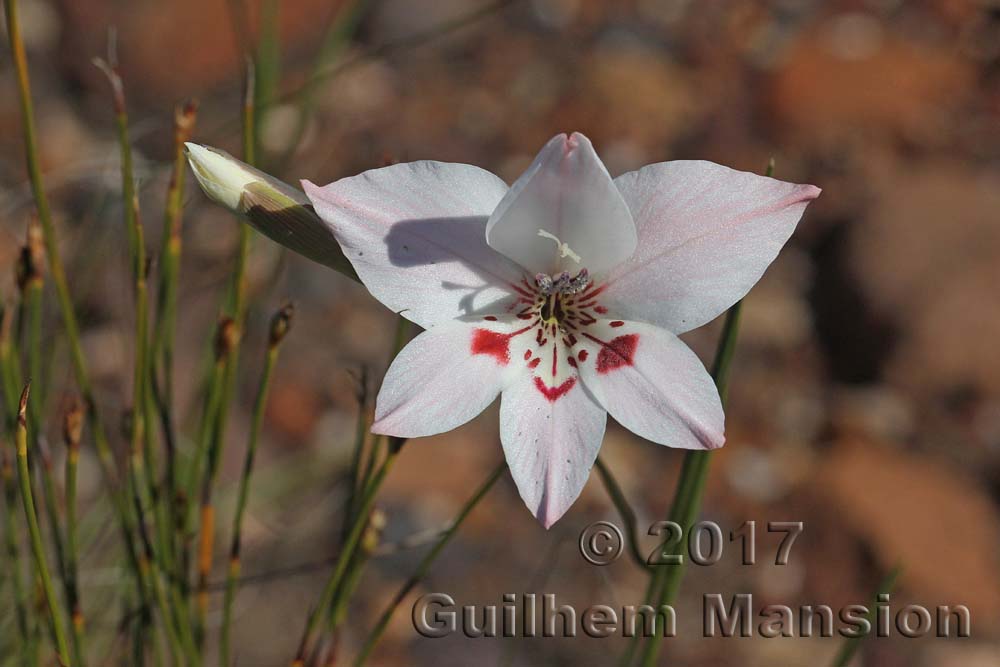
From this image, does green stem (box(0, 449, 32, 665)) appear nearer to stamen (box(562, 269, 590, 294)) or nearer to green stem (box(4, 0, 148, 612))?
green stem (box(4, 0, 148, 612))

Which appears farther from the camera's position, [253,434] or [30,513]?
[253,434]

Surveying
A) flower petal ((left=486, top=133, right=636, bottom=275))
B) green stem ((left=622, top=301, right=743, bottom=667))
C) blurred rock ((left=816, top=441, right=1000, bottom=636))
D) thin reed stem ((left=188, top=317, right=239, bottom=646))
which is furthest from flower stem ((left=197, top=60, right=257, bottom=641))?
blurred rock ((left=816, top=441, right=1000, bottom=636))

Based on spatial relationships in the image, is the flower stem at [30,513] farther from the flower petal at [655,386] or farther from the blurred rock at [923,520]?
the blurred rock at [923,520]

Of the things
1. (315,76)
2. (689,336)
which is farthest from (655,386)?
(689,336)

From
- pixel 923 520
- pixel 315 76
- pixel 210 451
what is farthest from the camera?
pixel 923 520

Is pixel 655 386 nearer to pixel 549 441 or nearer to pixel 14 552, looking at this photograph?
pixel 549 441

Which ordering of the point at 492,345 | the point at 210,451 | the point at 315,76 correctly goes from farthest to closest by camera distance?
the point at 315,76 < the point at 210,451 < the point at 492,345

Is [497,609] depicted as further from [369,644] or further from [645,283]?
[645,283]

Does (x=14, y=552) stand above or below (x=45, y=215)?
→ below
